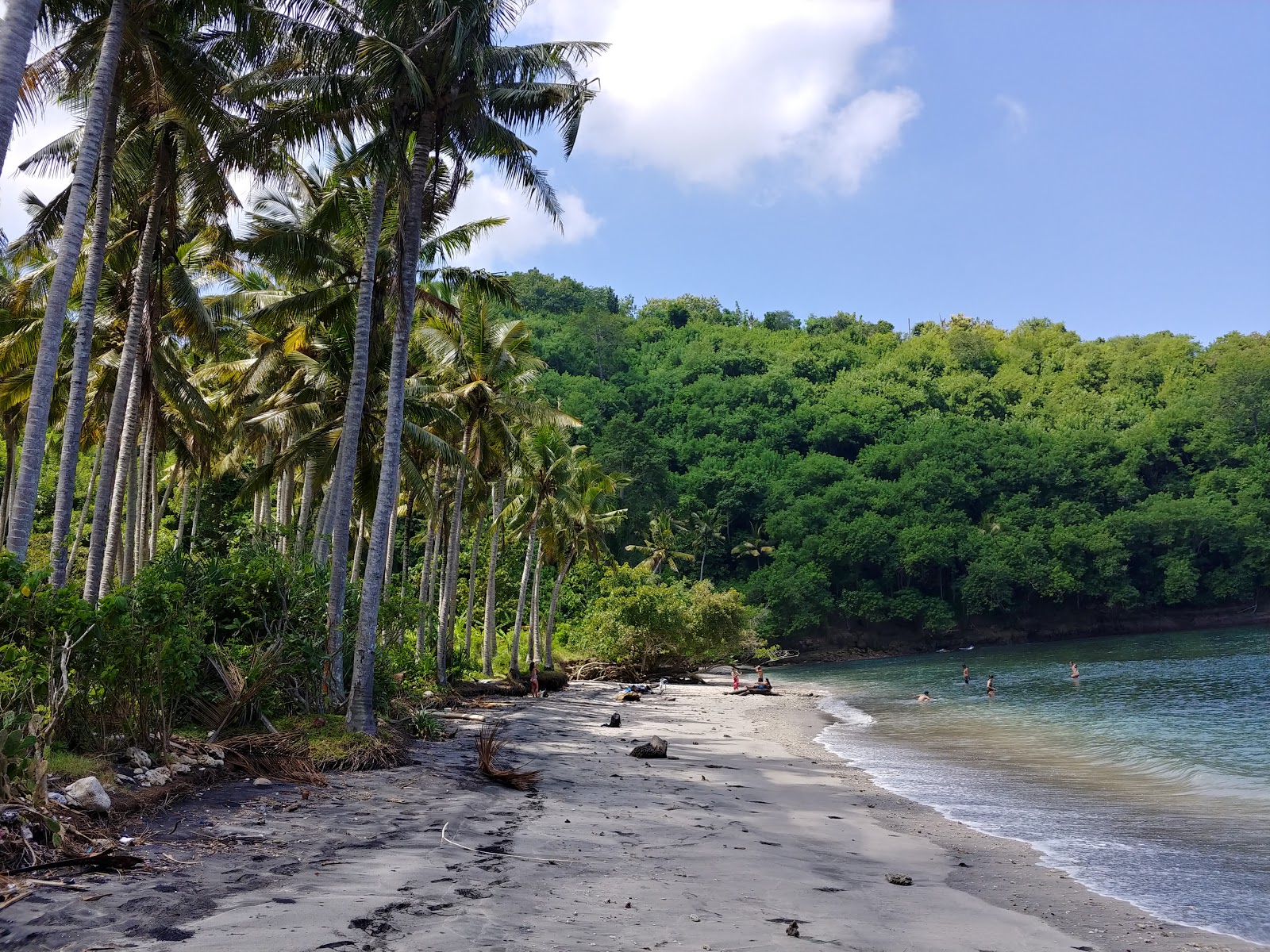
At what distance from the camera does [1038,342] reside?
10544cm

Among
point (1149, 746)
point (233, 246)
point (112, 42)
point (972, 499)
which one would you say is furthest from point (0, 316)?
point (972, 499)

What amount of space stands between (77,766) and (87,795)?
1.01 metres

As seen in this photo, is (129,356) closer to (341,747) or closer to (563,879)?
(341,747)

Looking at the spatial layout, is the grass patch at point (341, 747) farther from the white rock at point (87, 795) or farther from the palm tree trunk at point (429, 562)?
the palm tree trunk at point (429, 562)

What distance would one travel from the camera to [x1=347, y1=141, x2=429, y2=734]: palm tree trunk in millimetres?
13609

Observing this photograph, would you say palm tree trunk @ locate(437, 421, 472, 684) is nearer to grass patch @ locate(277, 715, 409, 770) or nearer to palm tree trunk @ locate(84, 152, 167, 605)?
palm tree trunk @ locate(84, 152, 167, 605)

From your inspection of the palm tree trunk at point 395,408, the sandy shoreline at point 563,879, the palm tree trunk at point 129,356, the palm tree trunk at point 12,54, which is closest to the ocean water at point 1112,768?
the sandy shoreline at point 563,879

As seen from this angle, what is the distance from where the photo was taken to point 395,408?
1402cm

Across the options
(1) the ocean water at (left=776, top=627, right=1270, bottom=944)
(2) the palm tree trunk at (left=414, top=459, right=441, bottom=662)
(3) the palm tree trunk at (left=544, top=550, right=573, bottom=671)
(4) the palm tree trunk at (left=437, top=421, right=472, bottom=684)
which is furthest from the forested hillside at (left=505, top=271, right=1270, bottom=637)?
(4) the palm tree trunk at (left=437, top=421, right=472, bottom=684)

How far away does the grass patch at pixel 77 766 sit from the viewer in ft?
24.5

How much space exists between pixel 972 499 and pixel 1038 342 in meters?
35.3

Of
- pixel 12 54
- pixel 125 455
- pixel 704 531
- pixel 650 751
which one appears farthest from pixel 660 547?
pixel 12 54

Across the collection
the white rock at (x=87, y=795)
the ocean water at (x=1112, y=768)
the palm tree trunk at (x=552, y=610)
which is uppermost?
the palm tree trunk at (x=552, y=610)

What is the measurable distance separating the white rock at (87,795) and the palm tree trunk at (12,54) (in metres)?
5.64
